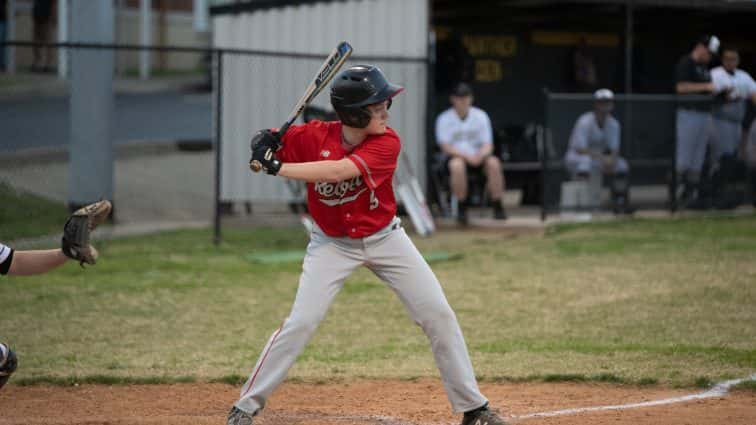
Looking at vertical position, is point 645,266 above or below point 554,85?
below

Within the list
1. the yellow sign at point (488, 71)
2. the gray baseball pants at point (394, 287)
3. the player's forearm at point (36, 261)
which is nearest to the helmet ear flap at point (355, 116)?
the gray baseball pants at point (394, 287)

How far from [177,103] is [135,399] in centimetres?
1944

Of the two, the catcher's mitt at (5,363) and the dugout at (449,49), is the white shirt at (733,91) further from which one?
the catcher's mitt at (5,363)

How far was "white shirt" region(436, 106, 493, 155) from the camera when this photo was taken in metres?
14.0

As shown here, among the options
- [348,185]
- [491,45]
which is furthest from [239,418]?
[491,45]

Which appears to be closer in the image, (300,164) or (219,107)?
(300,164)

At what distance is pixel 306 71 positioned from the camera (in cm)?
1428

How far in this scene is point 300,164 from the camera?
530cm

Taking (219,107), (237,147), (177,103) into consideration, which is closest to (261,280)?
(219,107)

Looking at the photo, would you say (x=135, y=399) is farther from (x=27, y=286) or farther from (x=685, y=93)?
(x=685, y=93)

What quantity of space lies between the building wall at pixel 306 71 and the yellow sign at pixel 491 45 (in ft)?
12.9

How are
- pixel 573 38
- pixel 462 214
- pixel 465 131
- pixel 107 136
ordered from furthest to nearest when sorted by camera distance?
1. pixel 573 38
2. pixel 462 214
3. pixel 465 131
4. pixel 107 136

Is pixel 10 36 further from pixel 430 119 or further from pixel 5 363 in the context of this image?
pixel 5 363

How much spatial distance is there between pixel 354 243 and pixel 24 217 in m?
8.15
